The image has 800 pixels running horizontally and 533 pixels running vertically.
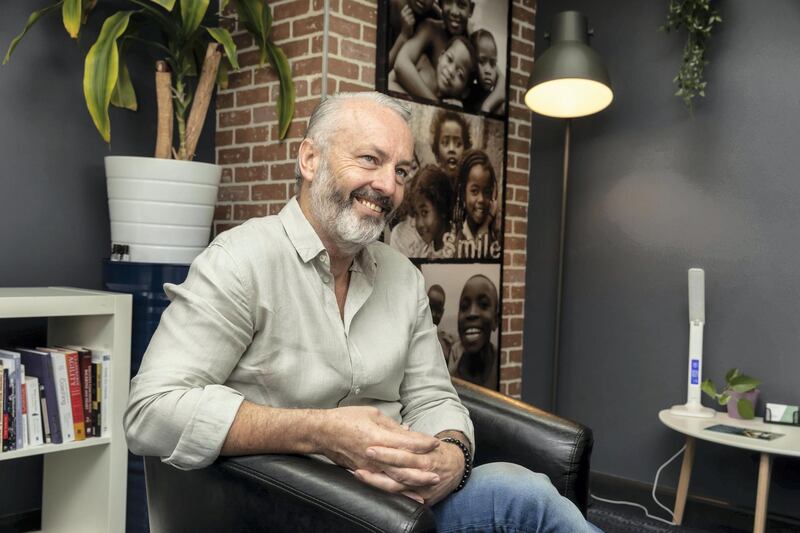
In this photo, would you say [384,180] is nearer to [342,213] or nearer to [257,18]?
[342,213]

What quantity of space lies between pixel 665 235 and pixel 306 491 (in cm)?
241

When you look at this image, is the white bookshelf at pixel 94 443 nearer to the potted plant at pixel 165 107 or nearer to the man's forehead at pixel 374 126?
the potted plant at pixel 165 107

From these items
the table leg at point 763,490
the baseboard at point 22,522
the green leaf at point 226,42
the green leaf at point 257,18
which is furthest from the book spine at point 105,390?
the table leg at point 763,490

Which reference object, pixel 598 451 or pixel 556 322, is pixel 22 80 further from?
pixel 598 451

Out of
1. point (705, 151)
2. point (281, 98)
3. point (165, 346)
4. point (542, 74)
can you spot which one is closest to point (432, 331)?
point (165, 346)

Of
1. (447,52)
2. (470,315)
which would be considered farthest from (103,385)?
(447,52)

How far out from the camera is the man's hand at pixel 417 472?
1463 mm

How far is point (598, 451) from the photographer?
3523 millimetres

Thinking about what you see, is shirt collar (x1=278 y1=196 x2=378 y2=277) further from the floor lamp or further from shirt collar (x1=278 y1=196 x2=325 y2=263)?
the floor lamp

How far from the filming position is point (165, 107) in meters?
2.63

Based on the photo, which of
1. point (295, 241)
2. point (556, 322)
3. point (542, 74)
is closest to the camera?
point (295, 241)

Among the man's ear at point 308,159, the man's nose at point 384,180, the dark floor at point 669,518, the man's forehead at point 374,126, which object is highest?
the man's forehead at point 374,126

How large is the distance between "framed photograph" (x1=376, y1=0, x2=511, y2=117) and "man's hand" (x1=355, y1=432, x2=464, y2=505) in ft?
5.83

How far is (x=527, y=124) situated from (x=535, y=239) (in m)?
0.56
